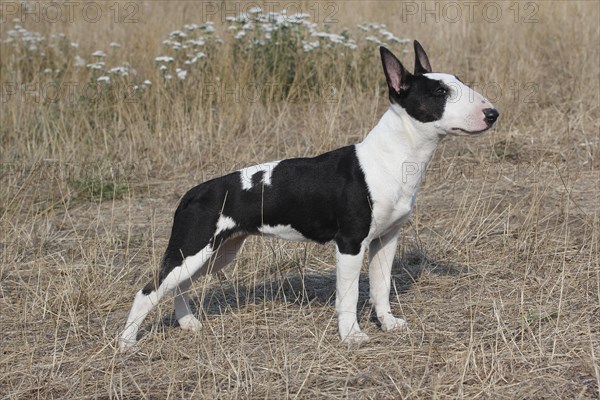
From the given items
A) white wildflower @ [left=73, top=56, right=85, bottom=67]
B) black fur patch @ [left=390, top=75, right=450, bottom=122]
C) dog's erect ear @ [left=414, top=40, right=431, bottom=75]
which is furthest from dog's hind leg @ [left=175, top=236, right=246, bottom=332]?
white wildflower @ [left=73, top=56, right=85, bottom=67]

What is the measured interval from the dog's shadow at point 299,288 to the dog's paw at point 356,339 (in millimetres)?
600

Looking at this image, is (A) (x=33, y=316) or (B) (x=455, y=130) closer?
(B) (x=455, y=130)

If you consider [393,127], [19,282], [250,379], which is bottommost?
[19,282]

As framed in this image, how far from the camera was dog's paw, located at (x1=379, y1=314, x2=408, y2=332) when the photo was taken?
17.4 feet

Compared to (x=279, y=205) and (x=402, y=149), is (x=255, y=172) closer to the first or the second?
(x=279, y=205)

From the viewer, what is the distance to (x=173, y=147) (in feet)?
30.1

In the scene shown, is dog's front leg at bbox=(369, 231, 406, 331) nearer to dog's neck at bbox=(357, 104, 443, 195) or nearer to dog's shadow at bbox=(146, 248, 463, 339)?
dog's shadow at bbox=(146, 248, 463, 339)

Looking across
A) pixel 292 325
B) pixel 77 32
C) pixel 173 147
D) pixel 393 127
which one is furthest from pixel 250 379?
pixel 77 32

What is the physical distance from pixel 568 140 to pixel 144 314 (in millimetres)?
5119

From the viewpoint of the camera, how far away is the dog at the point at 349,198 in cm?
489

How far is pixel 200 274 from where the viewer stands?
545cm

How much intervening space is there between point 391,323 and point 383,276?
27cm

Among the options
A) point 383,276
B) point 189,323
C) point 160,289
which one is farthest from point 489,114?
point 189,323

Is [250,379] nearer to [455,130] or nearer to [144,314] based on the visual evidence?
[144,314]
